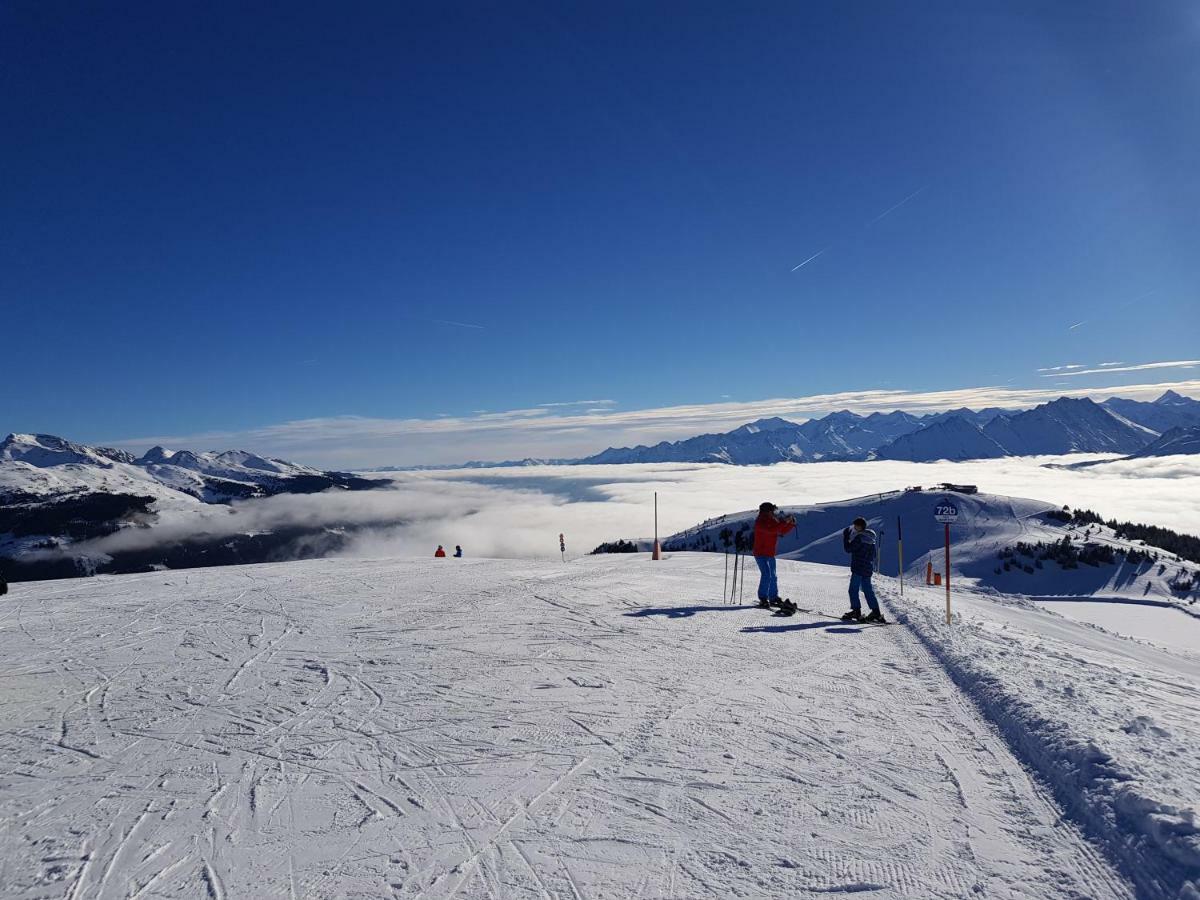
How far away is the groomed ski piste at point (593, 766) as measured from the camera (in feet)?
12.5

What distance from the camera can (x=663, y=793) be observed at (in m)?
4.75

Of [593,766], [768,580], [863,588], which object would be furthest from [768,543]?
[593,766]

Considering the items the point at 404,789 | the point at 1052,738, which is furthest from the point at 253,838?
the point at 1052,738

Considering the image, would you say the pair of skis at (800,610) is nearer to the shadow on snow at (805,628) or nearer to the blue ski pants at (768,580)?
the blue ski pants at (768,580)

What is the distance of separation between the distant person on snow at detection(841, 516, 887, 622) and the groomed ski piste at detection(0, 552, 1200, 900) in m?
1.25

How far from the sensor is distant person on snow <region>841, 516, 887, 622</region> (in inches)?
459

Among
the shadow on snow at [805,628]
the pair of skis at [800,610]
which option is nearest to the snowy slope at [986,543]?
the pair of skis at [800,610]

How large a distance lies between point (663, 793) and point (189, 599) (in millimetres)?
14272

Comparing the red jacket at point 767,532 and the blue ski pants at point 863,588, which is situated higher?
the red jacket at point 767,532

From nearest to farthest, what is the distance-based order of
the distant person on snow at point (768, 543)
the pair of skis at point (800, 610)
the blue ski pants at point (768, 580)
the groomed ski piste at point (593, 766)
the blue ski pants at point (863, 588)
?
the groomed ski piste at point (593, 766) < the blue ski pants at point (863, 588) < the pair of skis at point (800, 610) < the distant person on snow at point (768, 543) < the blue ski pants at point (768, 580)

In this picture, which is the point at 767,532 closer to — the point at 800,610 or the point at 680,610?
the point at 800,610

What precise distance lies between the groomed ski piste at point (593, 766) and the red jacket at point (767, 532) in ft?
7.71

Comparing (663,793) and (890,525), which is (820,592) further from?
(890,525)

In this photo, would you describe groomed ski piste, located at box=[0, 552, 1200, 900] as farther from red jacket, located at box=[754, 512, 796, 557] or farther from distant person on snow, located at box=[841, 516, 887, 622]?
red jacket, located at box=[754, 512, 796, 557]
